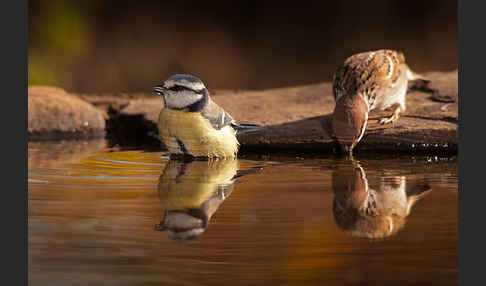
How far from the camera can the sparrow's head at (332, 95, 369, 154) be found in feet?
17.8

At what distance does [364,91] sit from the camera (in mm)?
5883

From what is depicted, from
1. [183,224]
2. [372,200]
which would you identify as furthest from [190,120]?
[183,224]

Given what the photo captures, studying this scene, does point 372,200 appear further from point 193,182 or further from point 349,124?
point 349,124

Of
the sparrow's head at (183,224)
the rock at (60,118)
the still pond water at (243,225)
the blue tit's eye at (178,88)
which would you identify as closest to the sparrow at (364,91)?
the still pond water at (243,225)

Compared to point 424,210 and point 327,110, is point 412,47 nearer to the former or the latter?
point 327,110

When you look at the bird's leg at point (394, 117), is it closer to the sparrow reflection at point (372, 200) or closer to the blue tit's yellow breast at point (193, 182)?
the sparrow reflection at point (372, 200)

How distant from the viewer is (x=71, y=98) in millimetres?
7812

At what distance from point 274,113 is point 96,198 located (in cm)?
345

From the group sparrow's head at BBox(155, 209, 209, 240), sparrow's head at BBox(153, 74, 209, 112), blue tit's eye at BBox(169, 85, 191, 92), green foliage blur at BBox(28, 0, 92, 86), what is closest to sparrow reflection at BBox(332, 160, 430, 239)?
sparrow's head at BBox(155, 209, 209, 240)

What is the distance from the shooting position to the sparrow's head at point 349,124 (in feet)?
17.8

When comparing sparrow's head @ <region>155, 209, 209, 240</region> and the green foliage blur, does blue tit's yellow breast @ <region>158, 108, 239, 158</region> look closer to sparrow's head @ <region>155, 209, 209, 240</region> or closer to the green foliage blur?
sparrow's head @ <region>155, 209, 209, 240</region>

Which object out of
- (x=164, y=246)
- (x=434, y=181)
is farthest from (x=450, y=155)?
(x=164, y=246)

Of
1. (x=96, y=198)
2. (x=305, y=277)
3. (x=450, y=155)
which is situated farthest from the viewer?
(x=450, y=155)

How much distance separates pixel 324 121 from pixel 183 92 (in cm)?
163
